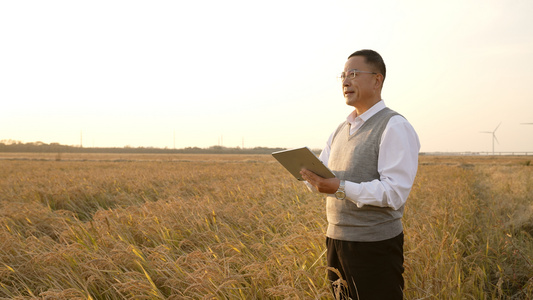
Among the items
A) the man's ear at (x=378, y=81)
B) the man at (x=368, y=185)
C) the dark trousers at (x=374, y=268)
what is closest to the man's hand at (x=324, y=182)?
the man at (x=368, y=185)

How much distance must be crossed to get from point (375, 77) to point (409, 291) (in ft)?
6.31

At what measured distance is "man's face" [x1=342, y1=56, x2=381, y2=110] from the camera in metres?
2.41

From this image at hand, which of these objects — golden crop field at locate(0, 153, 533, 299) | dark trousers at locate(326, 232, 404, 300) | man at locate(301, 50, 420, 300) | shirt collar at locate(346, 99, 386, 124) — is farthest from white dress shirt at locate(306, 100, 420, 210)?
golden crop field at locate(0, 153, 533, 299)

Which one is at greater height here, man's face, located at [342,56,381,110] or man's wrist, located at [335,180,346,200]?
man's face, located at [342,56,381,110]

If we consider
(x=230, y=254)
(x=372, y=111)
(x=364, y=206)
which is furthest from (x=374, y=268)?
(x=230, y=254)

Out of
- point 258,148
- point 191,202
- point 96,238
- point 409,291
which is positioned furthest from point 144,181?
point 258,148

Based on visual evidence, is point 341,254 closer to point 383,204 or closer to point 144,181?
point 383,204

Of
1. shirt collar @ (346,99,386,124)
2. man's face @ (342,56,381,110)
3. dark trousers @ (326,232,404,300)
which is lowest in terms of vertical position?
dark trousers @ (326,232,404,300)

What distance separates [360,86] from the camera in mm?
2408

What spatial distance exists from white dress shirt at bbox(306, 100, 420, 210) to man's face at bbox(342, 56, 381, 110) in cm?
29

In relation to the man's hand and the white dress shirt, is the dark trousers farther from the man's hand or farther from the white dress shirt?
the man's hand

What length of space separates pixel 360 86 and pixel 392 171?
2.09ft

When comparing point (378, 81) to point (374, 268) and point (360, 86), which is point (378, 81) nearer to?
point (360, 86)

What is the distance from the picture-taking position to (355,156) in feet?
7.68
